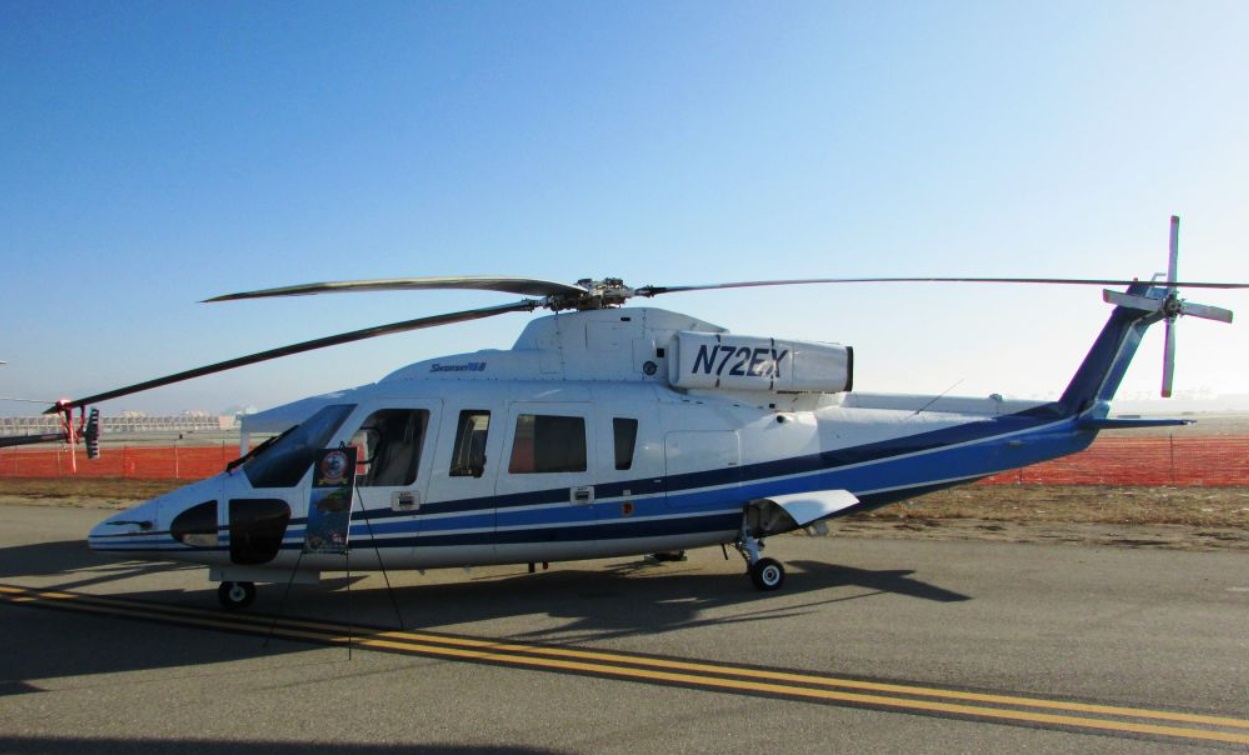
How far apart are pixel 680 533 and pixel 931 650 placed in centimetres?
356

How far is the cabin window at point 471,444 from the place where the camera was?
9.15m

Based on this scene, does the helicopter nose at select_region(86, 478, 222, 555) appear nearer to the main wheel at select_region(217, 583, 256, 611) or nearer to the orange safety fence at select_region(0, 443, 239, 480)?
the main wheel at select_region(217, 583, 256, 611)

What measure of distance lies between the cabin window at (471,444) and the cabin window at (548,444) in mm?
341

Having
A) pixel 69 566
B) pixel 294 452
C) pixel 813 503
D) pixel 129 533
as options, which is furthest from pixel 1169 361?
pixel 69 566

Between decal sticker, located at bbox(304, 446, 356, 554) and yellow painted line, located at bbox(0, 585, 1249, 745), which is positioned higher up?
decal sticker, located at bbox(304, 446, 356, 554)

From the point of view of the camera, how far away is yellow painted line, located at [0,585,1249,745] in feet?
17.4

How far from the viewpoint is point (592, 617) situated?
27.8 ft

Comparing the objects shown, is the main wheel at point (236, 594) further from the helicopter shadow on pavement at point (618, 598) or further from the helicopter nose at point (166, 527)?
the helicopter nose at point (166, 527)

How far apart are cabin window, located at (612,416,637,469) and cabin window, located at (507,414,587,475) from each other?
407 mm

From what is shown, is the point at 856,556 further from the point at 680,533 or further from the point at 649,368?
the point at 649,368

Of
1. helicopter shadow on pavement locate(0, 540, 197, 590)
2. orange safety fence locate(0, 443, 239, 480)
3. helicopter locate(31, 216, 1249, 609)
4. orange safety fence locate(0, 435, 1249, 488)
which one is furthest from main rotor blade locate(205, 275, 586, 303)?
orange safety fence locate(0, 443, 239, 480)

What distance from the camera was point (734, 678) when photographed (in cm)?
630

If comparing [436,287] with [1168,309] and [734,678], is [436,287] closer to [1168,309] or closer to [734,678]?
[734,678]

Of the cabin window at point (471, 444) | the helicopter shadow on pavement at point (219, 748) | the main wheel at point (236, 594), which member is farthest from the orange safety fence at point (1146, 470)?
the helicopter shadow on pavement at point (219, 748)
